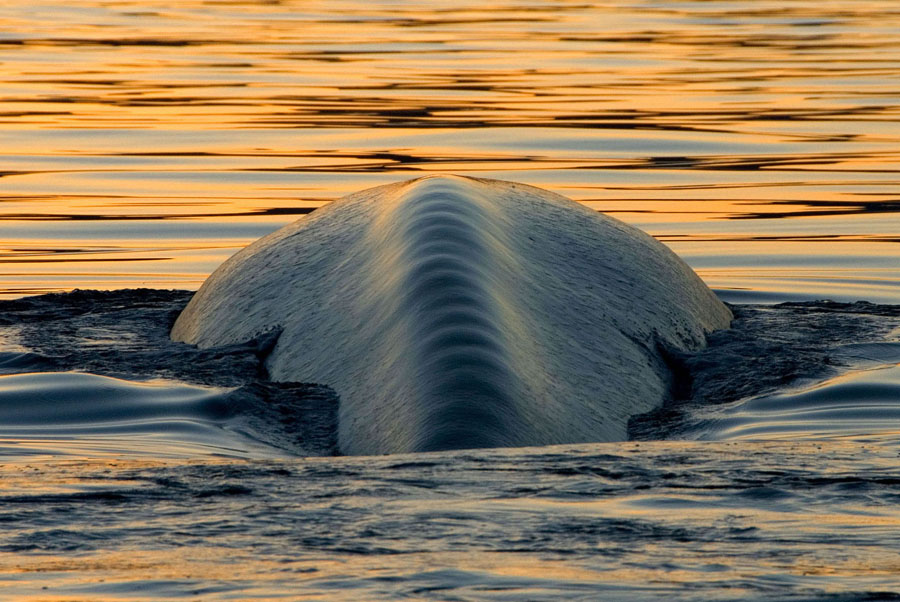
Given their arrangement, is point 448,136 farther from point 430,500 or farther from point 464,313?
point 430,500

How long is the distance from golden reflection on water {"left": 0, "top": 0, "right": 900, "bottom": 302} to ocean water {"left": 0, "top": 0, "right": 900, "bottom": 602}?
70 millimetres

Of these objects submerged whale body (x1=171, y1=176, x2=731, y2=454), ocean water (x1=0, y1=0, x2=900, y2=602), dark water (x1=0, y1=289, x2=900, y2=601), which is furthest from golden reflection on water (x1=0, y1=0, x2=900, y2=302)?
dark water (x1=0, y1=289, x2=900, y2=601)

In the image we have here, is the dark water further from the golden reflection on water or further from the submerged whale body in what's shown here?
the golden reflection on water

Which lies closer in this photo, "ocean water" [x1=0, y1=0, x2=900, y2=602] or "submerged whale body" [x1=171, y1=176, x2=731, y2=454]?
"ocean water" [x1=0, y1=0, x2=900, y2=602]

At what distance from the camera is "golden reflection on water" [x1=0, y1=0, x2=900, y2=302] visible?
13.4 m

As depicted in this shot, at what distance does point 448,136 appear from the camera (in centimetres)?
1833

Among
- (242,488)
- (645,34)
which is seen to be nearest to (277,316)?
(242,488)

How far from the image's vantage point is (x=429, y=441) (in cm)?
611

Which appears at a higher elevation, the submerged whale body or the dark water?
the submerged whale body

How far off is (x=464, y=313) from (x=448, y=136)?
11.6 metres

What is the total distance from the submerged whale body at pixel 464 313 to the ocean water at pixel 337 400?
0.20 metres

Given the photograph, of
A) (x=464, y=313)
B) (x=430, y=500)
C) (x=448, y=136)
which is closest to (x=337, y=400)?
(x=464, y=313)

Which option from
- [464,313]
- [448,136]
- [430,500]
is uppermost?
[448,136]

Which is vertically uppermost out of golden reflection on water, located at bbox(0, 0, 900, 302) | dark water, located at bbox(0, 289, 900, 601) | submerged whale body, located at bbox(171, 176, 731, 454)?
golden reflection on water, located at bbox(0, 0, 900, 302)
